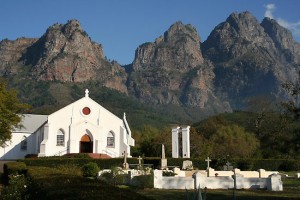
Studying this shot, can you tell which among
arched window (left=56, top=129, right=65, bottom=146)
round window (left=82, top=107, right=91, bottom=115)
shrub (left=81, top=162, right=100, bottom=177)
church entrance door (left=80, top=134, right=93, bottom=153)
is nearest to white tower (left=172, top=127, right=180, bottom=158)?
church entrance door (left=80, top=134, right=93, bottom=153)

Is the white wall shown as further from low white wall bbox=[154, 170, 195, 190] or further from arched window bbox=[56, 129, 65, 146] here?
low white wall bbox=[154, 170, 195, 190]

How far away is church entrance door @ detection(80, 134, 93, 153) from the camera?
4966 cm

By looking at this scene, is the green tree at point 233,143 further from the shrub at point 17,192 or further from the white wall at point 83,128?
the shrub at point 17,192

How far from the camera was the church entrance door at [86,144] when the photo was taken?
49.7 m

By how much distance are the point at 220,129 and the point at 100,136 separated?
65.1ft

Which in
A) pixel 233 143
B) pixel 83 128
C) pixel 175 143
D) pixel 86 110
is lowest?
pixel 175 143

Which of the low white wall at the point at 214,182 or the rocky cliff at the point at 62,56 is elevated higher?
the rocky cliff at the point at 62,56

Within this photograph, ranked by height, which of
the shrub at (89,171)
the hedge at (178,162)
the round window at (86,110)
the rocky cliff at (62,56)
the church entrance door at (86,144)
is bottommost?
the shrub at (89,171)

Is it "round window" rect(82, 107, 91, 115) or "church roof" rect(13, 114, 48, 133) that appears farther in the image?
"church roof" rect(13, 114, 48, 133)

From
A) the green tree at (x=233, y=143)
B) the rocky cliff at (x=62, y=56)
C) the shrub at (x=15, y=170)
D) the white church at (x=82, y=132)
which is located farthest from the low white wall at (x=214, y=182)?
the rocky cliff at (x=62, y=56)

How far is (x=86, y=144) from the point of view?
4994cm

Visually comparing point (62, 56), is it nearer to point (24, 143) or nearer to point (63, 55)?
point (63, 55)

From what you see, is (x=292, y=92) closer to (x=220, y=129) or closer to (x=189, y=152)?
(x=189, y=152)

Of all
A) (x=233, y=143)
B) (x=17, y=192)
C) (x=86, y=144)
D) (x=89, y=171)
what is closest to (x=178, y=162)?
(x=86, y=144)
